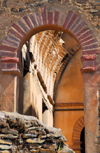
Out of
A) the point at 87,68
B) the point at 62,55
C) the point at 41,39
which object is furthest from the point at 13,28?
the point at 62,55

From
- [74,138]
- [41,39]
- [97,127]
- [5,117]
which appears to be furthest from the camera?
[74,138]

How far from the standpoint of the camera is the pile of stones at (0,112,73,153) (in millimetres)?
3252

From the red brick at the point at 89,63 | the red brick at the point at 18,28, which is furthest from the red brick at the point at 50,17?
the red brick at the point at 89,63

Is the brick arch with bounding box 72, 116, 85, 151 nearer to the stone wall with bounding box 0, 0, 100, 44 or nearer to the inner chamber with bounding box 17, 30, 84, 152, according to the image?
the inner chamber with bounding box 17, 30, 84, 152

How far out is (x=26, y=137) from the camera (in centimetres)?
333

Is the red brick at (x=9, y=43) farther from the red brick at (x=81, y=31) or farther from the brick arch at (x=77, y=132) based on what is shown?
the brick arch at (x=77, y=132)

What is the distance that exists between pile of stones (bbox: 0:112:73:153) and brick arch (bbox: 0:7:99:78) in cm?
322

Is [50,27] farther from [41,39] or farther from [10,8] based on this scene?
[41,39]

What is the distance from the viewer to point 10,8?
6922 mm

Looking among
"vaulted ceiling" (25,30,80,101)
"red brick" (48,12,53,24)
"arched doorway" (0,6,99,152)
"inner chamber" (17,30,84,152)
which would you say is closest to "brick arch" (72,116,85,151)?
"inner chamber" (17,30,84,152)

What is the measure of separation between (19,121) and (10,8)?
414 centimetres

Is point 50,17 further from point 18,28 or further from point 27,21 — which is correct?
point 18,28

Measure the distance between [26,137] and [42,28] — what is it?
13.2 ft

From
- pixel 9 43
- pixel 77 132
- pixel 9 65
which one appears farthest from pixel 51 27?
pixel 77 132
